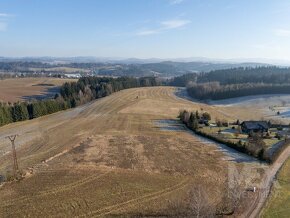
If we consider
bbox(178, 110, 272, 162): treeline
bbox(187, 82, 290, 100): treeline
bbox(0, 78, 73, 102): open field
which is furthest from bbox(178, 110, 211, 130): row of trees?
bbox(0, 78, 73, 102): open field

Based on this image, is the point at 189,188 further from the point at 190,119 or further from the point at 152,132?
the point at 190,119

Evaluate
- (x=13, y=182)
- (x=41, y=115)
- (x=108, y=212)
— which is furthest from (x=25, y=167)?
(x=41, y=115)

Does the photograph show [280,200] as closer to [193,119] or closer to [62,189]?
[62,189]

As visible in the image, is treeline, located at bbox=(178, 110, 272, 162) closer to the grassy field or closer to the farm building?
the farm building

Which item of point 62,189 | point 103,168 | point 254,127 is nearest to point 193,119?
point 254,127

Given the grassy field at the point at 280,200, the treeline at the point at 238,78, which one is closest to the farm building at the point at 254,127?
the grassy field at the point at 280,200

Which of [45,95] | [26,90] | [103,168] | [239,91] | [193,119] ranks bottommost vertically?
[45,95]
